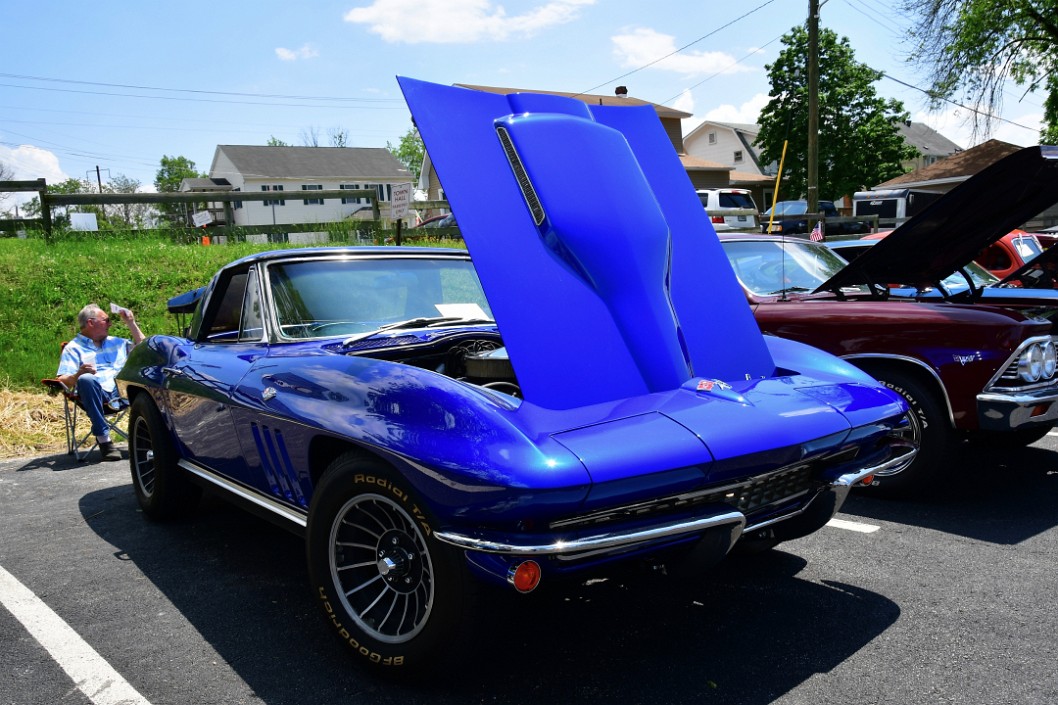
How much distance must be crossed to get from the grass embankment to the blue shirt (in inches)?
35.6

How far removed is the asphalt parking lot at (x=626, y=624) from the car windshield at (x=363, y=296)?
1.16m

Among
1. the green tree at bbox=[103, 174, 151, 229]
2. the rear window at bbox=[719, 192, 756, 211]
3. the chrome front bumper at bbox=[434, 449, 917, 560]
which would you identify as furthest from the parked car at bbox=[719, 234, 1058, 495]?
the rear window at bbox=[719, 192, 756, 211]

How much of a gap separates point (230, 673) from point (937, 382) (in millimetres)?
3719

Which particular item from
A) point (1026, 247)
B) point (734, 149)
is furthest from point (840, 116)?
point (1026, 247)

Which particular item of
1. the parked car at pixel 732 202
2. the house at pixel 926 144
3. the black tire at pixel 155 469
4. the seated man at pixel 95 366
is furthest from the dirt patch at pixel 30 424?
the house at pixel 926 144

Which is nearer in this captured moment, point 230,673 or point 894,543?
point 230,673

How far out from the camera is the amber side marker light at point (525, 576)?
213 cm

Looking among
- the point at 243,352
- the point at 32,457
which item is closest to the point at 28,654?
the point at 243,352

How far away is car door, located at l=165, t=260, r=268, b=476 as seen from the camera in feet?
11.3

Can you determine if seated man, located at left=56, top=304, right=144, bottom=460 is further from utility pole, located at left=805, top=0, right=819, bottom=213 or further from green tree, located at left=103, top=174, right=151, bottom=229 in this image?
utility pole, located at left=805, top=0, right=819, bottom=213

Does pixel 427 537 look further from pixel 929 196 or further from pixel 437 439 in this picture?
pixel 929 196

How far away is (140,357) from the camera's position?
4.56 meters

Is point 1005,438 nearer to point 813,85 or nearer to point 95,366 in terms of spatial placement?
point 95,366

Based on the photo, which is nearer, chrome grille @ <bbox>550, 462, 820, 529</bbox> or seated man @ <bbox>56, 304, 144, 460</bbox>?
chrome grille @ <bbox>550, 462, 820, 529</bbox>
